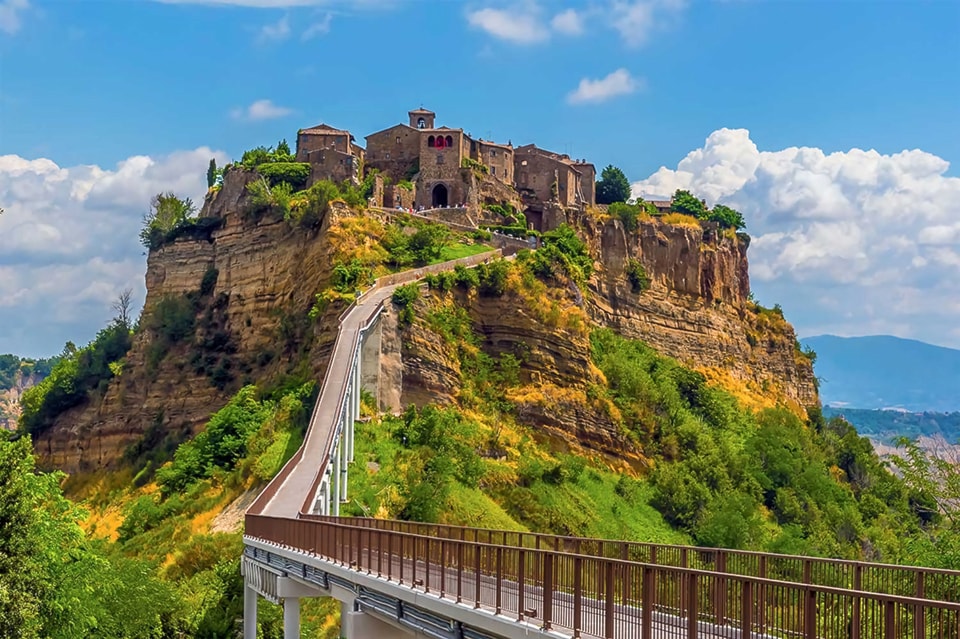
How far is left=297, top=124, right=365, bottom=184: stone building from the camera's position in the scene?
86.8 m

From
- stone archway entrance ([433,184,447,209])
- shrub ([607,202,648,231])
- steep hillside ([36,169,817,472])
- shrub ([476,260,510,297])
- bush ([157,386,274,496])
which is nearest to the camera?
bush ([157,386,274,496])

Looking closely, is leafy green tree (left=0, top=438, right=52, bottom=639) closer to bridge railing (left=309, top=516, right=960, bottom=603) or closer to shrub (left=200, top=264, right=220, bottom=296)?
bridge railing (left=309, top=516, right=960, bottom=603)

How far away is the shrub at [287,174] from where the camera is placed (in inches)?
3423

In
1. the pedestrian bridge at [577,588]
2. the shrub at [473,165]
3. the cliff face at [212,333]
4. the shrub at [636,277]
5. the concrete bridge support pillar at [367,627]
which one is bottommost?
the concrete bridge support pillar at [367,627]

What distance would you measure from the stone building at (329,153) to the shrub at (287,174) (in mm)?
641

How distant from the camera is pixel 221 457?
65.7 metres

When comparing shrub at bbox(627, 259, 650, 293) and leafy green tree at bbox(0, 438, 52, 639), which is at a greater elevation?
shrub at bbox(627, 259, 650, 293)

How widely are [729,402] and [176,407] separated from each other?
40157 millimetres

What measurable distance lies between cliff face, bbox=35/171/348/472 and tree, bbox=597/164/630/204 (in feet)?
115

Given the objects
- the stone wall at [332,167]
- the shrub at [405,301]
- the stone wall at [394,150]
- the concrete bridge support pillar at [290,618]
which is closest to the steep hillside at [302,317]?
the shrub at [405,301]

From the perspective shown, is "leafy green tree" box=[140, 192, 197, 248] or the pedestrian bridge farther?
"leafy green tree" box=[140, 192, 197, 248]

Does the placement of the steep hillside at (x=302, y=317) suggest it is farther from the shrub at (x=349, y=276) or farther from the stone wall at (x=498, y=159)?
the stone wall at (x=498, y=159)

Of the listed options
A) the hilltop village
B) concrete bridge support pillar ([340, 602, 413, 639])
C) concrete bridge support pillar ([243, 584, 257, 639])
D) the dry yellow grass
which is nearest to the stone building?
the hilltop village

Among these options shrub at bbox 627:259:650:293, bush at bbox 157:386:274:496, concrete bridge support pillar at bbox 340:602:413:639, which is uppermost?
shrub at bbox 627:259:650:293
